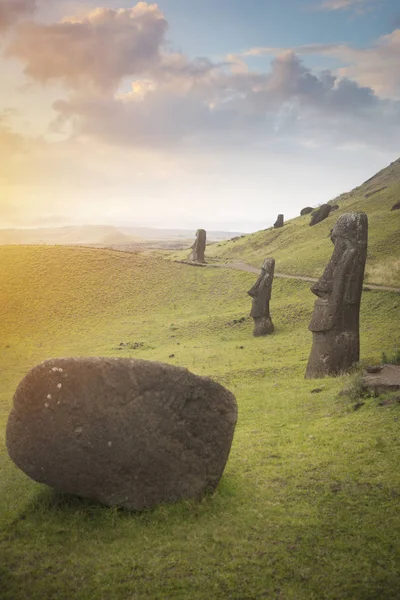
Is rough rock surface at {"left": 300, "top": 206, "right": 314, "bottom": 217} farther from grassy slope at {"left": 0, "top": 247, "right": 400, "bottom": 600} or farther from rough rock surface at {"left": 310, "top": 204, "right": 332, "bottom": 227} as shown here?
grassy slope at {"left": 0, "top": 247, "right": 400, "bottom": 600}

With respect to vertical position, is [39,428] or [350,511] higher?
[39,428]

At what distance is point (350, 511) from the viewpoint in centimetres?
815

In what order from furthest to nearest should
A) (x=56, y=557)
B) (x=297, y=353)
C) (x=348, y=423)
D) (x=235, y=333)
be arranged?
(x=235, y=333) < (x=297, y=353) < (x=348, y=423) < (x=56, y=557)

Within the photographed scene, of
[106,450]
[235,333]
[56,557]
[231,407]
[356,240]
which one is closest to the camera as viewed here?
[56,557]

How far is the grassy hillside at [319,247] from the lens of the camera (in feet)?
138

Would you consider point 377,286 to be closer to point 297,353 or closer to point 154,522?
point 297,353

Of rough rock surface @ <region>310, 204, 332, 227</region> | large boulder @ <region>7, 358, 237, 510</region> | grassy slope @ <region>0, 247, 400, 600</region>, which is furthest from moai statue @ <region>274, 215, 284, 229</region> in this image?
large boulder @ <region>7, 358, 237, 510</region>

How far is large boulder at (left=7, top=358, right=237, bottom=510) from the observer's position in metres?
8.07

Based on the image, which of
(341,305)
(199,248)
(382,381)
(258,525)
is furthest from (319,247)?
(258,525)

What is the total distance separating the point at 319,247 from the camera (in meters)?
54.9

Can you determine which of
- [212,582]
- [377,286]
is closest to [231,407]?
[212,582]

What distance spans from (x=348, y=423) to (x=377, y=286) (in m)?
25.7

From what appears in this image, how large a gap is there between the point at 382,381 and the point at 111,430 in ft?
29.4

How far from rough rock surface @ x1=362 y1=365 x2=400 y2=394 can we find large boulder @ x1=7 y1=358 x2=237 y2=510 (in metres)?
7.13
